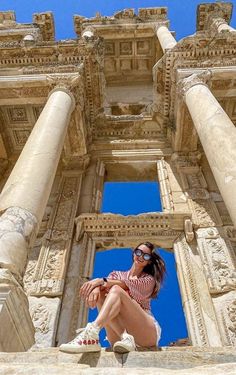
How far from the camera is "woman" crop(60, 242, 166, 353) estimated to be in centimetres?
383

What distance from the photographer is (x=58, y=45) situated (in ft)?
42.0

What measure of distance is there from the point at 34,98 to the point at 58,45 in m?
2.23

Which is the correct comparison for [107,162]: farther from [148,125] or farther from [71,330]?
[71,330]

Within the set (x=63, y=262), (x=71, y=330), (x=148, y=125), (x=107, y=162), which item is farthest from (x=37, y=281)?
(x=148, y=125)

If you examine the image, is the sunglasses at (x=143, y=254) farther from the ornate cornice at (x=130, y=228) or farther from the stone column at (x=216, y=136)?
the ornate cornice at (x=130, y=228)

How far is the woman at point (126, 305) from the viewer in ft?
12.6

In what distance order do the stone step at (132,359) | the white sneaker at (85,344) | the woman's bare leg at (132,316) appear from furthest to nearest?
the woman's bare leg at (132,316) → the white sneaker at (85,344) → the stone step at (132,359)

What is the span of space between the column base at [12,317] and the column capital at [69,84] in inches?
288

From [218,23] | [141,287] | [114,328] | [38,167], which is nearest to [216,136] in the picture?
[38,167]

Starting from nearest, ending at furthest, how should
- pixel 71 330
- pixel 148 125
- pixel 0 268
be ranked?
pixel 0 268 → pixel 71 330 → pixel 148 125

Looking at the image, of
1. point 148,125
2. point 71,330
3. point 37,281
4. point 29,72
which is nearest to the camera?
point 71,330

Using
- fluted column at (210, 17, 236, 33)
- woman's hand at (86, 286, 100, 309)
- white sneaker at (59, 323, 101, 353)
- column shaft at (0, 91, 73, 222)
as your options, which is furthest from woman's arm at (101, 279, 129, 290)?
fluted column at (210, 17, 236, 33)

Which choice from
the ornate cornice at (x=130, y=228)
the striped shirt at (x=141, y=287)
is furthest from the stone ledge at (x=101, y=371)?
the ornate cornice at (x=130, y=228)

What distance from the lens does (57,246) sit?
9.87 m
